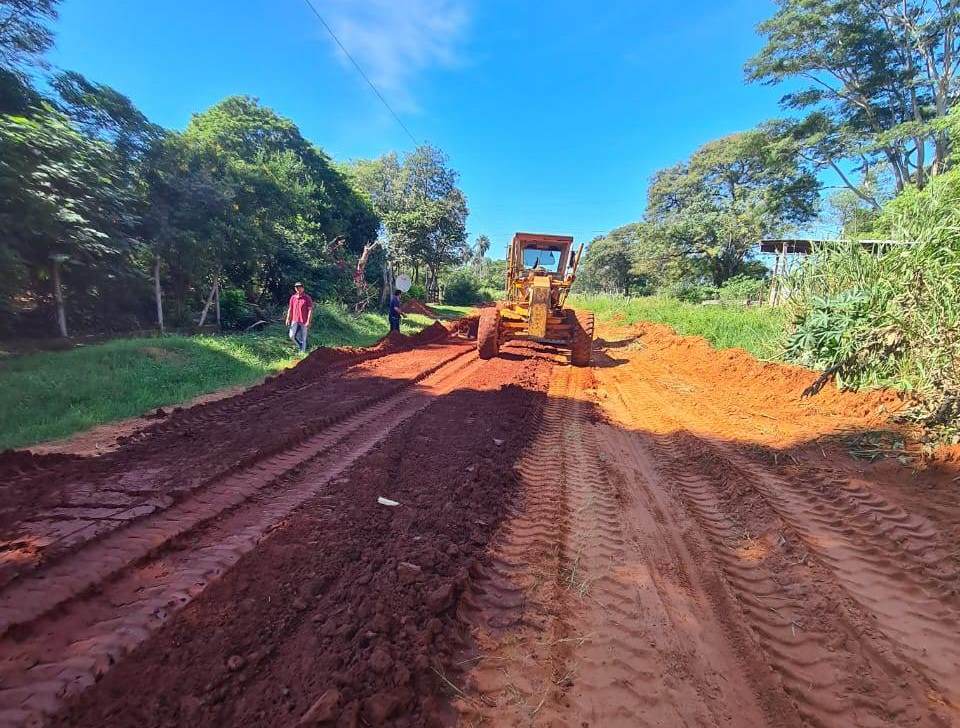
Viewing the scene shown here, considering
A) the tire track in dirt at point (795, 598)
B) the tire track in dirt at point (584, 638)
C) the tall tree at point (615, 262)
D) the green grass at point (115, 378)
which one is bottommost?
the tire track in dirt at point (584, 638)

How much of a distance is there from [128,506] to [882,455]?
691 cm

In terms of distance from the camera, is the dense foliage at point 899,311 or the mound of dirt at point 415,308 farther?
the mound of dirt at point 415,308

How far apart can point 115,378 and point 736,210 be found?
26584 mm

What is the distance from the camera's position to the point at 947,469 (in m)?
4.00

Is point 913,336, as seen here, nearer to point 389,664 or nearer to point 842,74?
point 389,664

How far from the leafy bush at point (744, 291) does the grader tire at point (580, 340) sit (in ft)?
39.4

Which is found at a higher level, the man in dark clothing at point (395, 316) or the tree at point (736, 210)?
the tree at point (736, 210)

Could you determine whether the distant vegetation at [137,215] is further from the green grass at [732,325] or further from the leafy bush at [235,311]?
the green grass at [732,325]

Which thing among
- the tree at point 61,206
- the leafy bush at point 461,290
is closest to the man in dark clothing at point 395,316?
the tree at point 61,206

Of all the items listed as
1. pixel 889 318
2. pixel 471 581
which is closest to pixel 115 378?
pixel 471 581

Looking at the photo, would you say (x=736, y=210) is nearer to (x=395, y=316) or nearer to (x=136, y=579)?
(x=395, y=316)

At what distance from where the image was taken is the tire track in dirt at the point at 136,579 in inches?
73.7

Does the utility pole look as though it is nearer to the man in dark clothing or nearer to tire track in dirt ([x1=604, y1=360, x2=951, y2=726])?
the man in dark clothing

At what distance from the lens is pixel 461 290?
1478 inches
